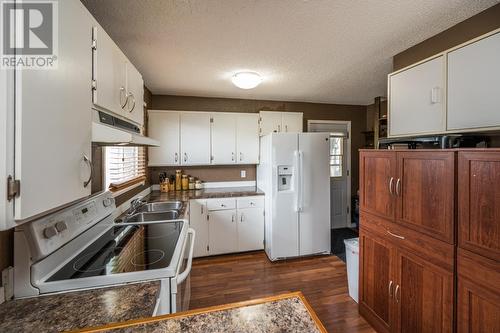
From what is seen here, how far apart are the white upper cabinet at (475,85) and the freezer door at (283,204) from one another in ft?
5.71

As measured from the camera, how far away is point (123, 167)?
2.37 meters

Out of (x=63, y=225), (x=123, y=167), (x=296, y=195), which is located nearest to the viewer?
(x=63, y=225)

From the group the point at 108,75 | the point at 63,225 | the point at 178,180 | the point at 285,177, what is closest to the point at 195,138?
the point at 178,180

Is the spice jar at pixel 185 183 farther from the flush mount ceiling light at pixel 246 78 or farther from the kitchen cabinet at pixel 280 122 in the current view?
the flush mount ceiling light at pixel 246 78

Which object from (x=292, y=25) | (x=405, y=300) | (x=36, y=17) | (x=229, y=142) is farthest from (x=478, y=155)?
(x=229, y=142)

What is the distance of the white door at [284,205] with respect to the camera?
3049mm

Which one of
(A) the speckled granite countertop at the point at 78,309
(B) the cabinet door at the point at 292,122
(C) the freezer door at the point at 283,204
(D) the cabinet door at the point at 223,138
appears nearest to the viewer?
(A) the speckled granite countertop at the point at 78,309

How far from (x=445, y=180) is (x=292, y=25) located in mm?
1423

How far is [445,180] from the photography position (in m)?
1.33

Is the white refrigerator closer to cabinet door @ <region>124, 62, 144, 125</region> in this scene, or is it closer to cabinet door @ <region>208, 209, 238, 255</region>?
cabinet door @ <region>208, 209, 238, 255</region>

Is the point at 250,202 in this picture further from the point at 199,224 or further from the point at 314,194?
the point at 314,194

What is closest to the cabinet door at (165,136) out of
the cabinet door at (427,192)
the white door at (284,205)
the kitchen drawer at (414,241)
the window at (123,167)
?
the window at (123,167)

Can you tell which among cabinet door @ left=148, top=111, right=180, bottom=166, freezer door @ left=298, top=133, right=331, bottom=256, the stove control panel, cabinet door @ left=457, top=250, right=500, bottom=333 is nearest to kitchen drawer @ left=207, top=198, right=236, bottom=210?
cabinet door @ left=148, top=111, right=180, bottom=166

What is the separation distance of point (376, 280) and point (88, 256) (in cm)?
206
